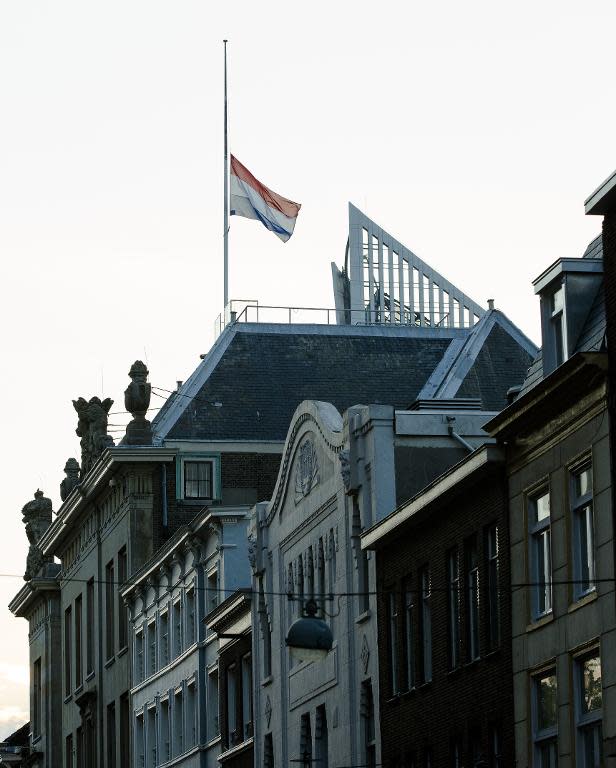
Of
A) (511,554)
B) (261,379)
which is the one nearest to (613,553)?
(511,554)

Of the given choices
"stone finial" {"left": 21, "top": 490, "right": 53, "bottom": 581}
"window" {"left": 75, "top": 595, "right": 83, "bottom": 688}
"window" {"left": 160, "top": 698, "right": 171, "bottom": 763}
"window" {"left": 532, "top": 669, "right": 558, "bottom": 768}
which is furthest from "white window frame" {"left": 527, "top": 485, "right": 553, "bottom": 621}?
"stone finial" {"left": 21, "top": 490, "right": 53, "bottom": 581}

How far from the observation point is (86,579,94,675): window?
88.6 meters

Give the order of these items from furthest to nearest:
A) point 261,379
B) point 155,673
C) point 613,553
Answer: point 261,379 → point 155,673 → point 613,553

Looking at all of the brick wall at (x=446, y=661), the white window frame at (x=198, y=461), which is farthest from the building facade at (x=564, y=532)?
the white window frame at (x=198, y=461)

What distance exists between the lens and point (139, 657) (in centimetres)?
7712

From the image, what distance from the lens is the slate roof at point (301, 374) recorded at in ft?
256

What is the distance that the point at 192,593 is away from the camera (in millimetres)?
67375

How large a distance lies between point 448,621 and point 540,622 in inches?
231

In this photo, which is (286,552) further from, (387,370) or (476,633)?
(387,370)

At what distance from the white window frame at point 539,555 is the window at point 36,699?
70.0 m

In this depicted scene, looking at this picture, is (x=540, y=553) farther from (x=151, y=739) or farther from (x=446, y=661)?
(x=151, y=739)

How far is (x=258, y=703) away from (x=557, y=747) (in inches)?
910

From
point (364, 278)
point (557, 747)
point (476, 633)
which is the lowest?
point (557, 747)

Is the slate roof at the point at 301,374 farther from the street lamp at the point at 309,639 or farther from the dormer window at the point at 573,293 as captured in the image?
the street lamp at the point at 309,639
